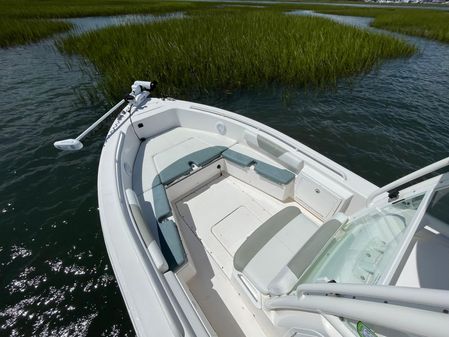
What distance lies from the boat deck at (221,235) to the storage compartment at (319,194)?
33 cm

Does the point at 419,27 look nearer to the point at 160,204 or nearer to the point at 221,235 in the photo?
the point at 221,235

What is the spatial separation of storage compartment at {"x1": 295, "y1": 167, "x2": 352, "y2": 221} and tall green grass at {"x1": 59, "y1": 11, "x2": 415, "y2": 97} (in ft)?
19.7

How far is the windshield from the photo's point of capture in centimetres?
138

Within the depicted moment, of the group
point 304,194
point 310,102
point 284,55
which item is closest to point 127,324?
point 304,194

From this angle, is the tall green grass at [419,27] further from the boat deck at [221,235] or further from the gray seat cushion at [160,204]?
the gray seat cushion at [160,204]

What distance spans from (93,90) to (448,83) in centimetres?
1292

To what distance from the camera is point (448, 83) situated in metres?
8.13

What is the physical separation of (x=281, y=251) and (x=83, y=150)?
209 inches

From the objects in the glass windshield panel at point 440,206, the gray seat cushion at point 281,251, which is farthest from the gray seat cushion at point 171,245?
the glass windshield panel at point 440,206

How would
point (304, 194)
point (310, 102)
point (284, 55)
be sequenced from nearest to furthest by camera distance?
1. point (304, 194)
2. point (310, 102)
3. point (284, 55)

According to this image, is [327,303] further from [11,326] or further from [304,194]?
[11,326]

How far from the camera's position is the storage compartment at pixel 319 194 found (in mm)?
2467

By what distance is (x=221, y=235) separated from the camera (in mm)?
2812

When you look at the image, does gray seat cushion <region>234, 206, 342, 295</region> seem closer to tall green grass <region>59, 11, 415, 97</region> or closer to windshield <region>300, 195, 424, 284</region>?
windshield <region>300, 195, 424, 284</region>
